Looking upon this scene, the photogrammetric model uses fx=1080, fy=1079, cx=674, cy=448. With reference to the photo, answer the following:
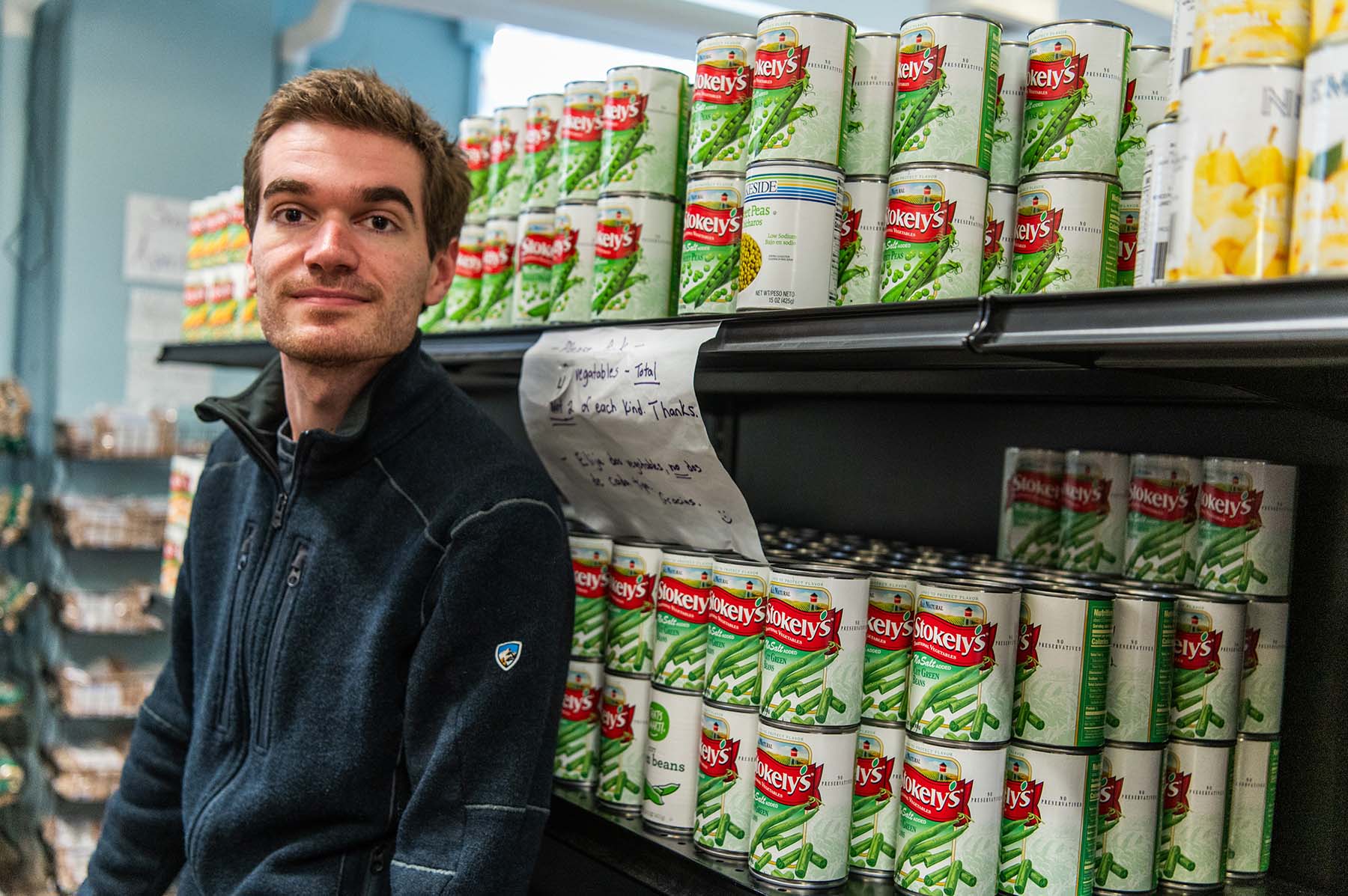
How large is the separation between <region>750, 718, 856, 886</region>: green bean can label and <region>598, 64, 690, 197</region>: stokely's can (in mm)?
779

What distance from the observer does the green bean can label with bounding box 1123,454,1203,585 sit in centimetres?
130

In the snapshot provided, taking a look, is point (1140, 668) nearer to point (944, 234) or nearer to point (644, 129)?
point (944, 234)

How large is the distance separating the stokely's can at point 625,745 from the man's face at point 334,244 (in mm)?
585

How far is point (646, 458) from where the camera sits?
1.51 metres

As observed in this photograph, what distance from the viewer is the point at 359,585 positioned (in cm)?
145

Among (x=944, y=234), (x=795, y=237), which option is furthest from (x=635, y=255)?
(x=944, y=234)

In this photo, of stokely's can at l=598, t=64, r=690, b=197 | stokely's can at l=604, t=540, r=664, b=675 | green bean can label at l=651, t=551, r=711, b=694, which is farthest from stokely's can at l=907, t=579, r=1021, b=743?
stokely's can at l=598, t=64, r=690, b=197

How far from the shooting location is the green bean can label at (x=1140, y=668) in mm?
1167

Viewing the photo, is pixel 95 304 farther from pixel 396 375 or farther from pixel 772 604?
pixel 772 604

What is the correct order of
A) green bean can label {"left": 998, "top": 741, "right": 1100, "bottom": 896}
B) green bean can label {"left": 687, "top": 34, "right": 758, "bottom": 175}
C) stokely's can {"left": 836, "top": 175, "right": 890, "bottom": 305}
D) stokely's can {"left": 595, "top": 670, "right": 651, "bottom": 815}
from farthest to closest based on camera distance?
stokely's can {"left": 595, "top": 670, "right": 651, "bottom": 815} → green bean can label {"left": 687, "top": 34, "right": 758, "bottom": 175} → stokely's can {"left": 836, "top": 175, "right": 890, "bottom": 305} → green bean can label {"left": 998, "top": 741, "right": 1100, "bottom": 896}

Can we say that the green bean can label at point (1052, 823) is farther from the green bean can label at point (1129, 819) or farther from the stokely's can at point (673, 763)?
the stokely's can at point (673, 763)

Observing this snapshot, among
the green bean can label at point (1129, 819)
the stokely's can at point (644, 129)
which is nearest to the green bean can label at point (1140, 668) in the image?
the green bean can label at point (1129, 819)

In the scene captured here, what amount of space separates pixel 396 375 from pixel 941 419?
0.84 m

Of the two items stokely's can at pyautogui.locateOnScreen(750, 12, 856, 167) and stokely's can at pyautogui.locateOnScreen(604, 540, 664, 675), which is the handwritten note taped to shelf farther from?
stokely's can at pyautogui.locateOnScreen(750, 12, 856, 167)
